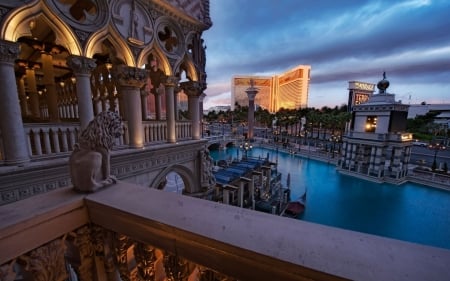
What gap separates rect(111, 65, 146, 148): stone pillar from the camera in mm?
5379

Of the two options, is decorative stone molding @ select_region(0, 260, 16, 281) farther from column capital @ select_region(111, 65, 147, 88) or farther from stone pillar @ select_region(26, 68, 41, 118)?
stone pillar @ select_region(26, 68, 41, 118)

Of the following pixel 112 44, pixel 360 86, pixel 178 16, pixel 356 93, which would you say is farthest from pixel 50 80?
pixel 360 86

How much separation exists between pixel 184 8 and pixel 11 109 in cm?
536

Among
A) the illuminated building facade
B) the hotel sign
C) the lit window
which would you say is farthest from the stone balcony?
the hotel sign

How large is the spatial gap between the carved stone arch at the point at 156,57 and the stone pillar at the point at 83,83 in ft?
4.21

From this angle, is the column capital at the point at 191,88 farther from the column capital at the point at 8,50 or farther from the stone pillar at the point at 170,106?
the column capital at the point at 8,50

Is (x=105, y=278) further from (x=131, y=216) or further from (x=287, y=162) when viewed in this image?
(x=287, y=162)

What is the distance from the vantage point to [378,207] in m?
17.8

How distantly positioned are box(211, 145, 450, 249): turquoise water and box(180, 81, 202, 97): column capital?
44.9ft

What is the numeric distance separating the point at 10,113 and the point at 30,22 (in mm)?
1855

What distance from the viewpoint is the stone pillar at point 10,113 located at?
138 inches

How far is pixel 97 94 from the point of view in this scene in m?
9.75

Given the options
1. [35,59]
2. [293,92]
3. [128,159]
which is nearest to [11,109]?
[128,159]

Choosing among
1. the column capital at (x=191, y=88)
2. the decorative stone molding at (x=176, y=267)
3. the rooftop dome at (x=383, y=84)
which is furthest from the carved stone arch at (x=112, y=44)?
the rooftop dome at (x=383, y=84)
